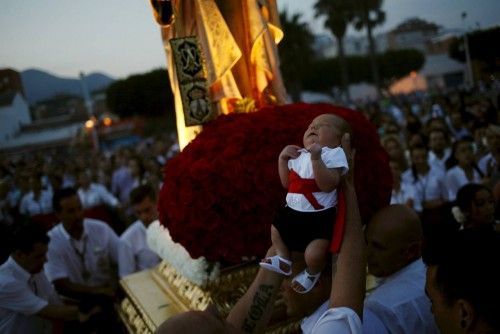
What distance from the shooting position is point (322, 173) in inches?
68.8

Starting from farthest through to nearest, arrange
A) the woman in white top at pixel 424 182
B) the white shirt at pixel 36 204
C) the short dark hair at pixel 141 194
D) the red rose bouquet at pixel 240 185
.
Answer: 1. the white shirt at pixel 36 204
2. the woman in white top at pixel 424 182
3. the short dark hair at pixel 141 194
4. the red rose bouquet at pixel 240 185

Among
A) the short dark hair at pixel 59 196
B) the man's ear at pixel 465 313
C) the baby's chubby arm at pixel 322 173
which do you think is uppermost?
the baby's chubby arm at pixel 322 173

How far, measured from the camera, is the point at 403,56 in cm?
5541

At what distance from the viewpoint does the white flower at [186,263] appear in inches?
112

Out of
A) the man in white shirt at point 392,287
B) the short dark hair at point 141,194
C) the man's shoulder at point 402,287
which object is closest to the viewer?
the man in white shirt at point 392,287

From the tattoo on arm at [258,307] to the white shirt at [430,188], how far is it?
397 centimetres

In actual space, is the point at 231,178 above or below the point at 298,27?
below

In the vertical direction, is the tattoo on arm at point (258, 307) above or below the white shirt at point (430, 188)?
above

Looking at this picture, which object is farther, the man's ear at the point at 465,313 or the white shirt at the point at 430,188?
the white shirt at the point at 430,188

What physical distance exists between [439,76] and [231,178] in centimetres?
6534

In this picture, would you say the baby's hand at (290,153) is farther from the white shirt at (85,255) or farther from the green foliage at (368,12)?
the green foliage at (368,12)

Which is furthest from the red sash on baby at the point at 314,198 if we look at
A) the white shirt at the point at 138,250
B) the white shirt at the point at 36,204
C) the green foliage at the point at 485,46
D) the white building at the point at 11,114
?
the white building at the point at 11,114

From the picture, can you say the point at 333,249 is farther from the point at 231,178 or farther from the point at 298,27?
the point at 298,27

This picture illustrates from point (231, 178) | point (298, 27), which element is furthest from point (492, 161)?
point (298, 27)
